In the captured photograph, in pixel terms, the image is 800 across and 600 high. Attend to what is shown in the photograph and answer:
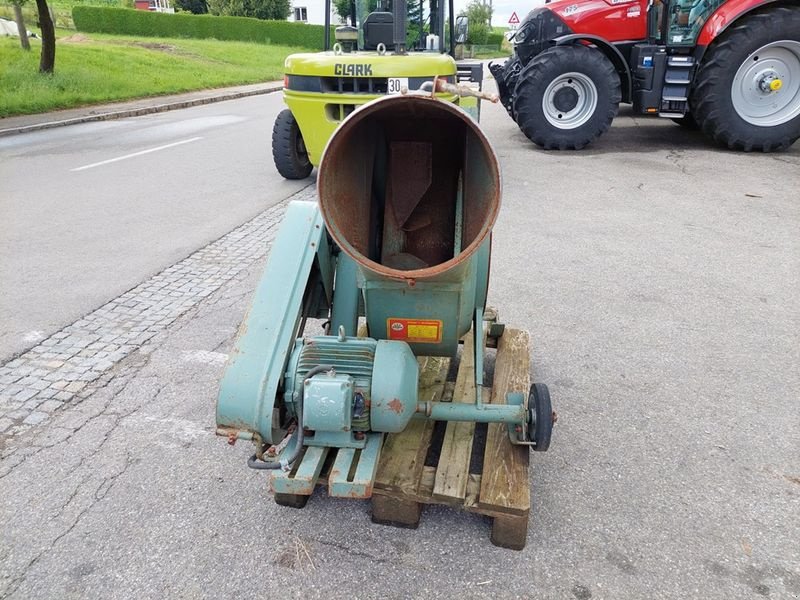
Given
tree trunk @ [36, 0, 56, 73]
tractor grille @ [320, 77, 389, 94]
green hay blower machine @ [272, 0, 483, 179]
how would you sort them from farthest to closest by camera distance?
tree trunk @ [36, 0, 56, 73]
tractor grille @ [320, 77, 389, 94]
green hay blower machine @ [272, 0, 483, 179]

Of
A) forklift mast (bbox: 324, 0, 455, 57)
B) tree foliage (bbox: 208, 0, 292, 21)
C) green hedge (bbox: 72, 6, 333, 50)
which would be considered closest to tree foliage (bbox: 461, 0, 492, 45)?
green hedge (bbox: 72, 6, 333, 50)

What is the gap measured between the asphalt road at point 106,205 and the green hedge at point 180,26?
2701 centimetres

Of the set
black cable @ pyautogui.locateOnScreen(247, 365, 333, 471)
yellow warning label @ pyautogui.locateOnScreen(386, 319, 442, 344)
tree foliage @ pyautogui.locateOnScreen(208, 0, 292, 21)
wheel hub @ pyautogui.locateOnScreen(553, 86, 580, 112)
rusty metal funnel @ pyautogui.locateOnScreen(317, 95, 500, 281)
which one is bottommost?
black cable @ pyautogui.locateOnScreen(247, 365, 333, 471)

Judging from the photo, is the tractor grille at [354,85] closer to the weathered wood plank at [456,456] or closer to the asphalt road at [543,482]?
the asphalt road at [543,482]

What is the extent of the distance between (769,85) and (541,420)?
819cm

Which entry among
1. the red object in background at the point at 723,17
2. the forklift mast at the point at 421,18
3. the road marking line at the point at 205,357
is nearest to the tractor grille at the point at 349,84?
the forklift mast at the point at 421,18

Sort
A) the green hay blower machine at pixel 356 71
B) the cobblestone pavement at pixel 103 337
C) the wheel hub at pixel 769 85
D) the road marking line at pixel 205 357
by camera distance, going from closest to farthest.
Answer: the cobblestone pavement at pixel 103 337 → the road marking line at pixel 205 357 → the green hay blower machine at pixel 356 71 → the wheel hub at pixel 769 85

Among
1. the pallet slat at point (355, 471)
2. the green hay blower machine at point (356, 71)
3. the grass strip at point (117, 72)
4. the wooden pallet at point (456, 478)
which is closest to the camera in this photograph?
the pallet slat at point (355, 471)

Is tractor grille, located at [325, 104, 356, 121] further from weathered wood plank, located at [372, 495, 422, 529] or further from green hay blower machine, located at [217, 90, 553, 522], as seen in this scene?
weathered wood plank, located at [372, 495, 422, 529]

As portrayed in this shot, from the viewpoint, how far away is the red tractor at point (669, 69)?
814 cm

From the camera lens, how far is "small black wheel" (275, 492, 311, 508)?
2373mm

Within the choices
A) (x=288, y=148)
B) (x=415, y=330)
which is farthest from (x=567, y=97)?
(x=415, y=330)

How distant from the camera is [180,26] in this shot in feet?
117

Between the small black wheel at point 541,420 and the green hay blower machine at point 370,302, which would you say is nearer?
the green hay blower machine at point 370,302
